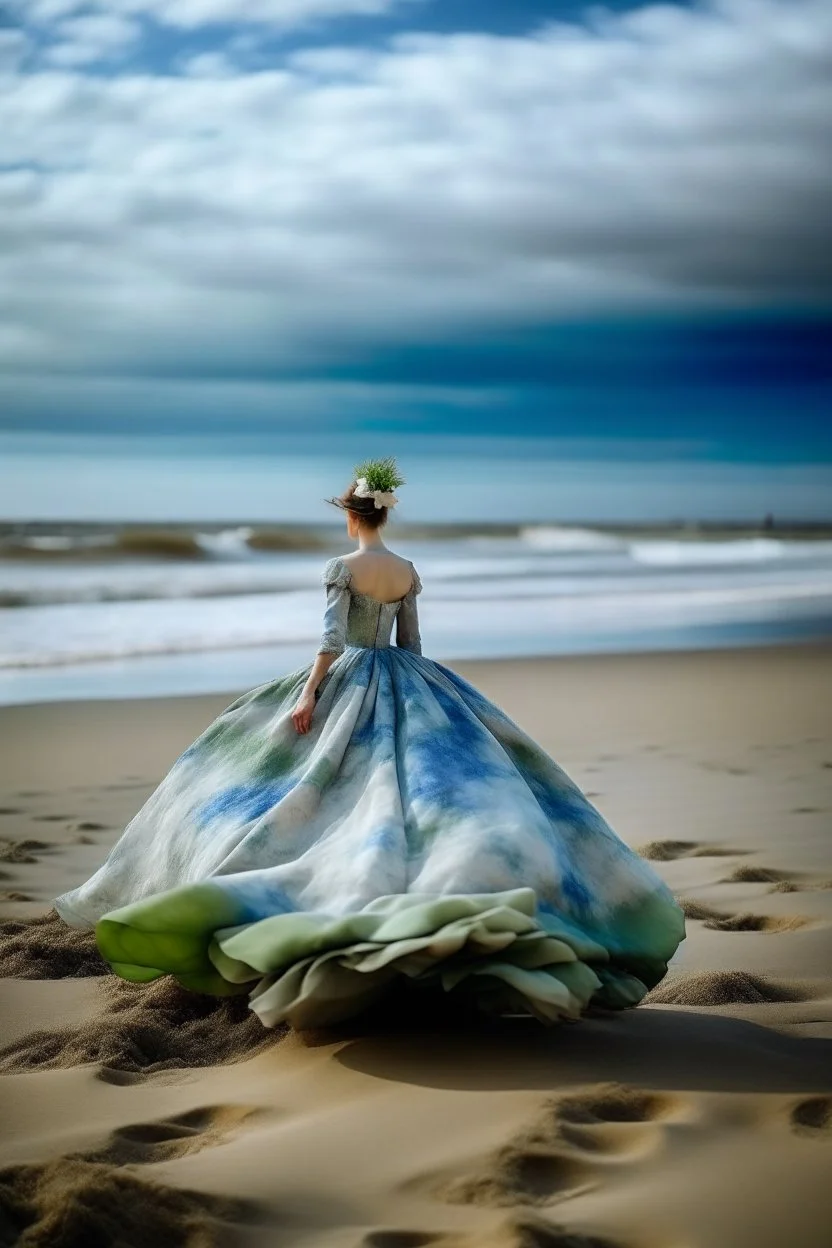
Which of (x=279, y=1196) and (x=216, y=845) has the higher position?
(x=216, y=845)

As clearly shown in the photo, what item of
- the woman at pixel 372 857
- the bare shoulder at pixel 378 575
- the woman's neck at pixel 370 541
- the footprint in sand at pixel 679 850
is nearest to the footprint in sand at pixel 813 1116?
the woman at pixel 372 857

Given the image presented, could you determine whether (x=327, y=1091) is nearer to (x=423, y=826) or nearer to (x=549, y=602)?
(x=423, y=826)

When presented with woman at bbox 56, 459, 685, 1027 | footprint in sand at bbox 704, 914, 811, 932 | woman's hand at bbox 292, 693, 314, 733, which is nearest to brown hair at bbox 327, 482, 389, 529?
woman at bbox 56, 459, 685, 1027

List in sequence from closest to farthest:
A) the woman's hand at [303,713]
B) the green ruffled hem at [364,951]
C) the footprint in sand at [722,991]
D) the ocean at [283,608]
Result: the green ruffled hem at [364,951], the footprint in sand at [722,991], the woman's hand at [303,713], the ocean at [283,608]

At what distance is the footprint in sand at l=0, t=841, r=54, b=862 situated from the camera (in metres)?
6.56

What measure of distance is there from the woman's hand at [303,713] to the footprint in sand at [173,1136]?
1.37m

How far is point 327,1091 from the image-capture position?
3.60 meters

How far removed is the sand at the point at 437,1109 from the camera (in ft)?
9.55

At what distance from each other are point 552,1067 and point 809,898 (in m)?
2.31

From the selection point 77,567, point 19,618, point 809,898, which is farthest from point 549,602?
point 809,898

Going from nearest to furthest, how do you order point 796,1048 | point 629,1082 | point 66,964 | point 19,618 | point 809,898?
point 629,1082 → point 796,1048 → point 66,964 → point 809,898 → point 19,618

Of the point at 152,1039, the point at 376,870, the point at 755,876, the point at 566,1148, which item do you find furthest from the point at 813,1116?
the point at 755,876

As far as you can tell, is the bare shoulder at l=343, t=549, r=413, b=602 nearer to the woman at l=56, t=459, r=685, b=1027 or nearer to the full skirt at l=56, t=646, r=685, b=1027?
the woman at l=56, t=459, r=685, b=1027

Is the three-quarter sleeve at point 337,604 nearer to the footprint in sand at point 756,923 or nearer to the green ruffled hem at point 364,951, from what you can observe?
the green ruffled hem at point 364,951
